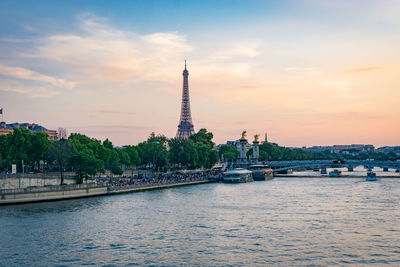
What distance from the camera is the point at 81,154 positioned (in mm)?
60344

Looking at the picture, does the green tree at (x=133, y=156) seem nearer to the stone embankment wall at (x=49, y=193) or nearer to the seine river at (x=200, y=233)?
the stone embankment wall at (x=49, y=193)

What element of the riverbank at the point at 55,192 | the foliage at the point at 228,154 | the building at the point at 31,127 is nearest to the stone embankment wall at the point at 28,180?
the riverbank at the point at 55,192

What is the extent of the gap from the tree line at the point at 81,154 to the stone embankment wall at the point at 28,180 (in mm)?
1597

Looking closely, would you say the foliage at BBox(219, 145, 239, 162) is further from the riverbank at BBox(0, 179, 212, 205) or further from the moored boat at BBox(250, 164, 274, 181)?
the riverbank at BBox(0, 179, 212, 205)

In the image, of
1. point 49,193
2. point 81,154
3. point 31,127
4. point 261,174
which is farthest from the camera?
point 31,127

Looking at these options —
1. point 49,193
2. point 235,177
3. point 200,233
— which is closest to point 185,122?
point 235,177

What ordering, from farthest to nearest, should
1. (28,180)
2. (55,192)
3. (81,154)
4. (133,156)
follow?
Result: (133,156)
(81,154)
(28,180)
(55,192)

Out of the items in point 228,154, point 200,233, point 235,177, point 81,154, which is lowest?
point 200,233

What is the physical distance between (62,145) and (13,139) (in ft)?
31.7

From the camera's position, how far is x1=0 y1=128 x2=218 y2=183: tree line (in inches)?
2419

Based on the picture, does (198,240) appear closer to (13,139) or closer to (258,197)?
(258,197)

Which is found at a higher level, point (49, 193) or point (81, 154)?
point (81, 154)

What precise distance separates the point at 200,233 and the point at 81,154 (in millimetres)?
31848

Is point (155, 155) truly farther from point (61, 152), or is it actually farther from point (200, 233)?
point (200, 233)
